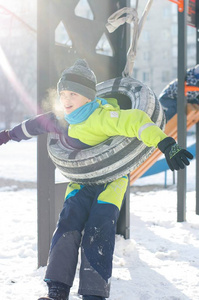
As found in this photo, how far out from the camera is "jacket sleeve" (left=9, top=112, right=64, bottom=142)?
7.68ft

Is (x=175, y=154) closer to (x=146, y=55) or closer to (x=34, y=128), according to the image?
(x=34, y=128)

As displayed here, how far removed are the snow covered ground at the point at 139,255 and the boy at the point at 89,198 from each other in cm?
42

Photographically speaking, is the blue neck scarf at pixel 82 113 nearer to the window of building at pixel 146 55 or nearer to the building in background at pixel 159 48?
the building in background at pixel 159 48

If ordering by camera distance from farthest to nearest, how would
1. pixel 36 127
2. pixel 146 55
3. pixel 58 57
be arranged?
pixel 146 55 → pixel 58 57 → pixel 36 127

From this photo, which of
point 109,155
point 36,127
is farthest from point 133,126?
point 36,127

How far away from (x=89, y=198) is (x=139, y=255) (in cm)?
105

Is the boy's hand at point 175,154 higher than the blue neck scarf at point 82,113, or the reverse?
the blue neck scarf at point 82,113

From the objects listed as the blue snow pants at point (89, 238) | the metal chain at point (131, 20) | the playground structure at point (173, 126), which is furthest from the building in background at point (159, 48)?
the blue snow pants at point (89, 238)

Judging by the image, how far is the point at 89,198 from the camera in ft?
7.10

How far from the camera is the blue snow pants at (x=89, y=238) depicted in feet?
6.00

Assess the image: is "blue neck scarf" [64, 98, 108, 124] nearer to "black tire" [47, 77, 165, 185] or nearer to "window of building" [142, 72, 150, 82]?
"black tire" [47, 77, 165, 185]

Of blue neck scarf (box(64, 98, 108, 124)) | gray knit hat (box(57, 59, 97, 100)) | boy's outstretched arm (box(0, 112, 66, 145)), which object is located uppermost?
gray knit hat (box(57, 59, 97, 100))

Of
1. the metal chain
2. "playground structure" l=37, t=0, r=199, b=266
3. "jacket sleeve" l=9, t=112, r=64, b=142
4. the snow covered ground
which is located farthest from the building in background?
"jacket sleeve" l=9, t=112, r=64, b=142

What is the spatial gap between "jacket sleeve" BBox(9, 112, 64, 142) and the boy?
0.02m
